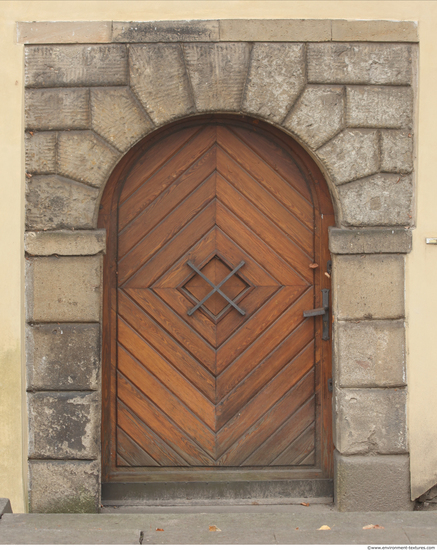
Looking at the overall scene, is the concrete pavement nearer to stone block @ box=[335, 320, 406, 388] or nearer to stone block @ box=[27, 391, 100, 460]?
stone block @ box=[27, 391, 100, 460]

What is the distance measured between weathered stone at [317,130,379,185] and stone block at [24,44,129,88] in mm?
1505

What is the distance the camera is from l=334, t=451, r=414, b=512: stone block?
139 inches

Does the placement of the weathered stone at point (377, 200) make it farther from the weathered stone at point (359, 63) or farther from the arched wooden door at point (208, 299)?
the weathered stone at point (359, 63)

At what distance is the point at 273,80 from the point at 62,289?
2.07 m

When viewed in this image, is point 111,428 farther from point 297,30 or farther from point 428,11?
point 428,11

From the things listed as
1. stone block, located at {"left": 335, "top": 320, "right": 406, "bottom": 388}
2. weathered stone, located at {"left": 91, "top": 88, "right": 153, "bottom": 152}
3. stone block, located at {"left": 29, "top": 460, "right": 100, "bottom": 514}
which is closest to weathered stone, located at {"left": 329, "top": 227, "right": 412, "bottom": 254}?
stone block, located at {"left": 335, "top": 320, "right": 406, "bottom": 388}

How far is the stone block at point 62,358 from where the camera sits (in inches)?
139

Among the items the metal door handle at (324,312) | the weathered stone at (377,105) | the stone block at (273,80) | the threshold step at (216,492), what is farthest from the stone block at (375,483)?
the stone block at (273,80)

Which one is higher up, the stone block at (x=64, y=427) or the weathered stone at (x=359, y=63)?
the weathered stone at (x=359, y=63)

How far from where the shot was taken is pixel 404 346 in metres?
3.58

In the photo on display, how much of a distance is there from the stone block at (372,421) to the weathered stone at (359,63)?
7.18ft

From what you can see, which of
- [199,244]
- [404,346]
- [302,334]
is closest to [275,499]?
[302,334]

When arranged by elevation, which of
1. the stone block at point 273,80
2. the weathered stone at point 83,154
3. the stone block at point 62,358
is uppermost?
the stone block at point 273,80

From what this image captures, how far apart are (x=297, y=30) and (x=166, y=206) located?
60.4 inches
